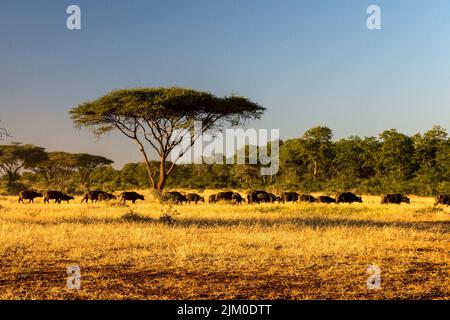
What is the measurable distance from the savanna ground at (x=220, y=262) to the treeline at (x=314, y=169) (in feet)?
97.5

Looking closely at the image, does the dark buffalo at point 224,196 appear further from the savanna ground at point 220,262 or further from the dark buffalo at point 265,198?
the savanna ground at point 220,262

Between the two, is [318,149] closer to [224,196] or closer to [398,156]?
[398,156]

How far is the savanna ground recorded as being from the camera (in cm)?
689

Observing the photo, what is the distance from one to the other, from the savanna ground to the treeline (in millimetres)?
29720

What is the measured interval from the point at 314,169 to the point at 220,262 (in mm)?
60587

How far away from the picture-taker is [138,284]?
7285 mm

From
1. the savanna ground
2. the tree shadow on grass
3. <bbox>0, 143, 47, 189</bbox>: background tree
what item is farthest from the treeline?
the savanna ground

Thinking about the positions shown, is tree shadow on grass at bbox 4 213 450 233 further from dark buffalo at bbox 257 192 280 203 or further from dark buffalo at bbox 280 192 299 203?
dark buffalo at bbox 280 192 299 203

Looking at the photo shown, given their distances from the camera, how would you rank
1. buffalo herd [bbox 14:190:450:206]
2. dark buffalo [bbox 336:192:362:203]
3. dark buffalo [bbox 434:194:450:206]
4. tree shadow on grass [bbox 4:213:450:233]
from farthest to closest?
dark buffalo [bbox 336:192:362:203]
buffalo herd [bbox 14:190:450:206]
dark buffalo [bbox 434:194:450:206]
tree shadow on grass [bbox 4:213:450:233]

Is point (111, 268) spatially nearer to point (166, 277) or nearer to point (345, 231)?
point (166, 277)

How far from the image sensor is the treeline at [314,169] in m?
48.5

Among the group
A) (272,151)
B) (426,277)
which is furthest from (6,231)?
(272,151)

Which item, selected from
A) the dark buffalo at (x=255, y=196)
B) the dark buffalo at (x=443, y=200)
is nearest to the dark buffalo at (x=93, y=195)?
the dark buffalo at (x=255, y=196)
